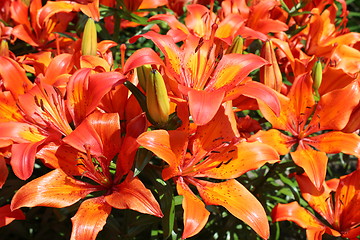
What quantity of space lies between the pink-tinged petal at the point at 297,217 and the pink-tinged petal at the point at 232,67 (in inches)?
16.0

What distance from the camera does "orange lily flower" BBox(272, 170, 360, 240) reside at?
1.41 m

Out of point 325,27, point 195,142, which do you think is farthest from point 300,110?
point 325,27

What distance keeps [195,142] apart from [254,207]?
22 cm

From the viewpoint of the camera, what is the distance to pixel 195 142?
48.9 inches

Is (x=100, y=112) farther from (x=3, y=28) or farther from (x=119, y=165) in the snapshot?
(x=3, y=28)

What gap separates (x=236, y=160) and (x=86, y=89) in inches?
16.5

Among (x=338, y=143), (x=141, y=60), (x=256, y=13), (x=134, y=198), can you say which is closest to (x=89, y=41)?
(x=141, y=60)

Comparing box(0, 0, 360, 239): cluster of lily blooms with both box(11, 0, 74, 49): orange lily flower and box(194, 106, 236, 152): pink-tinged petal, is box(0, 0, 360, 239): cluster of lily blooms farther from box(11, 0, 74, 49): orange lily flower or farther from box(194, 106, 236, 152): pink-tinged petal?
box(11, 0, 74, 49): orange lily flower

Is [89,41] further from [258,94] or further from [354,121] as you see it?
[354,121]

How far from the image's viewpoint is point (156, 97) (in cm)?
113

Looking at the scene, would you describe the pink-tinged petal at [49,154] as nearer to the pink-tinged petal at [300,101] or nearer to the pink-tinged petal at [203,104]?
the pink-tinged petal at [203,104]

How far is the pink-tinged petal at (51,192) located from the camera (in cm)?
109

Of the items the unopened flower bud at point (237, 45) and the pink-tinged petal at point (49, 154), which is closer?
the pink-tinged petal at point (49, 154)

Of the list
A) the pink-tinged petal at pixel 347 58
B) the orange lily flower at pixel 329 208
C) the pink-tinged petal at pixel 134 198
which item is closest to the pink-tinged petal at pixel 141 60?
the pink-tinged petal at pixel 134 198
